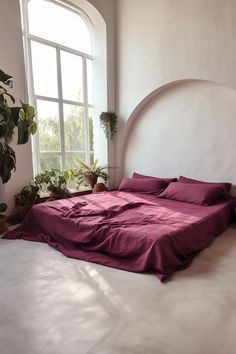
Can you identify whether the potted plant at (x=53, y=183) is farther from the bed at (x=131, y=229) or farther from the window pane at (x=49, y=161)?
the bed at (x=131, y=229)

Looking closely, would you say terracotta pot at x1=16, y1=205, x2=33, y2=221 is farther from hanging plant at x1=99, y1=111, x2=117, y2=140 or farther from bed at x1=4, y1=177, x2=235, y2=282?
hanging plant at x1=99, y1=111, x2=117, y2=140

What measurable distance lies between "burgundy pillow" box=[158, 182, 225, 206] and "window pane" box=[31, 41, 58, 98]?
108 inches

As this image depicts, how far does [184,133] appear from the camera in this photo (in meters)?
4.92

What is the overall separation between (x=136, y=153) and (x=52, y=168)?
1661 millimetres

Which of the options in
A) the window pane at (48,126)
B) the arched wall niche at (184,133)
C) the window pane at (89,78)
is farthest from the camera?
the window pane at (89,78)

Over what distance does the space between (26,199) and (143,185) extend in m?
1.96

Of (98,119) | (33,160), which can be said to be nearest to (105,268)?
(33,160)

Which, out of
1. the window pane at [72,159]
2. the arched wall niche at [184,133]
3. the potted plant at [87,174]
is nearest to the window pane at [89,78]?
the arched wall niche at [184,133]

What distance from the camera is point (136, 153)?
18.5 ft

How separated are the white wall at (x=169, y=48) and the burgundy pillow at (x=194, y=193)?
3.67ft

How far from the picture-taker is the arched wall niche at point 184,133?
4.46 m

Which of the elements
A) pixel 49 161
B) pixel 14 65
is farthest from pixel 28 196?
pixel 14 65

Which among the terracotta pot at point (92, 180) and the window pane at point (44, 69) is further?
the terracotta pot at point (92, 180)

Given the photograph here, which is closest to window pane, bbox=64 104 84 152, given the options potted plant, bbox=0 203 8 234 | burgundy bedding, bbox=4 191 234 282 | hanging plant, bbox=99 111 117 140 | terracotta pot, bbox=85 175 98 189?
hanging plant, bbox=99 111 117 140
